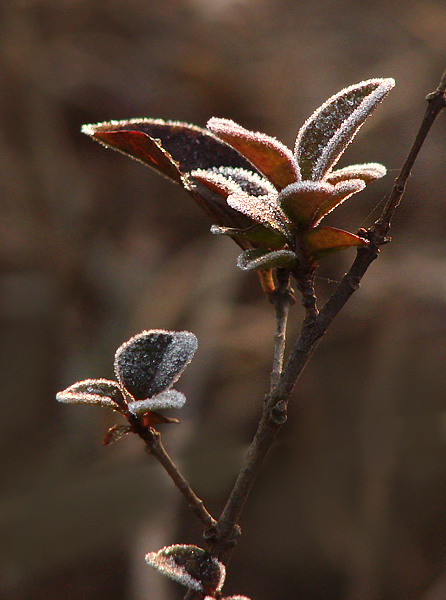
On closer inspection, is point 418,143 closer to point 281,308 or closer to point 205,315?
point 281,308

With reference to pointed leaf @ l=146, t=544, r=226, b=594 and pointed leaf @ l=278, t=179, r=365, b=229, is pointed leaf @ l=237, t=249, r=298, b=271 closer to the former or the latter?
pointed leaf @ l=278, t=179, r=365, b=229

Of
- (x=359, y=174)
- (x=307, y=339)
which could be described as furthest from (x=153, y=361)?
(x=359, y=174)

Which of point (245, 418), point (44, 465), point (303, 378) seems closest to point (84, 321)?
point (44, 465)

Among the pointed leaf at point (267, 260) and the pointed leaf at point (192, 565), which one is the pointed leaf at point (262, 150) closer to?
the pointed leaf at point (267, 260)

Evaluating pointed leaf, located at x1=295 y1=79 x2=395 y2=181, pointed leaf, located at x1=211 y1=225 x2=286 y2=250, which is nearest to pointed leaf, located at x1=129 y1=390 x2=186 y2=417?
pointed leaf, located at x1=211 y1=225 x2=286 y2=250

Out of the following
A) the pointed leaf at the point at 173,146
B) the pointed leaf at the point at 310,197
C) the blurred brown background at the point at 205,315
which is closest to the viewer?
the pointed leaf at the point at 310,197

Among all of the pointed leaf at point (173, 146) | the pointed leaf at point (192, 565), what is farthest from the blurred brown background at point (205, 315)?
the pointed leaf at point (173, 146)
